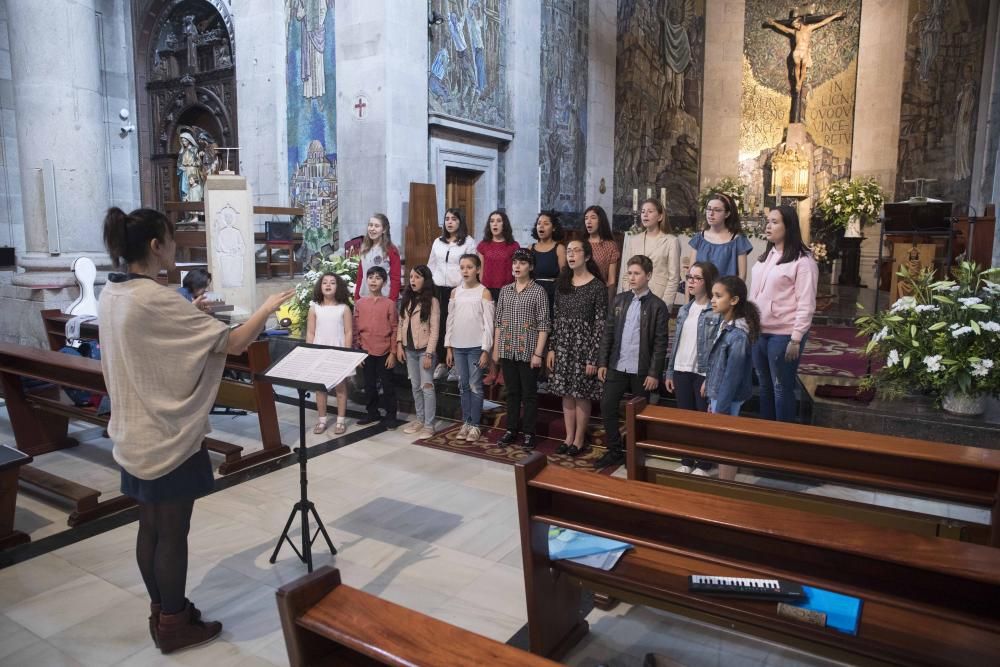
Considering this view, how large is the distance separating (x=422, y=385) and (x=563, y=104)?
397 inches

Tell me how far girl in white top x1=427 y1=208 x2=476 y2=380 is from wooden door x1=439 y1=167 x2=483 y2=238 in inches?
174

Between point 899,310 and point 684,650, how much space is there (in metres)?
3.63

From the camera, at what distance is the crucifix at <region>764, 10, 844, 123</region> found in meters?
16.5

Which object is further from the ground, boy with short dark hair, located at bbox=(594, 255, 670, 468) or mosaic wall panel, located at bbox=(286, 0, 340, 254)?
mosaic wall panel, located at bbox=(286, 0, 340, 254)

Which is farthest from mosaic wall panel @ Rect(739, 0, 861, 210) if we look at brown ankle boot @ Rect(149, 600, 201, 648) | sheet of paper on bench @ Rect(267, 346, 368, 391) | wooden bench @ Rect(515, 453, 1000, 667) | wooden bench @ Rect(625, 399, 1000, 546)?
brown ankle boot @ Rect(149, 600, 201, 648)

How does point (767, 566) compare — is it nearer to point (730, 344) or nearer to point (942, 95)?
point (730, 344)

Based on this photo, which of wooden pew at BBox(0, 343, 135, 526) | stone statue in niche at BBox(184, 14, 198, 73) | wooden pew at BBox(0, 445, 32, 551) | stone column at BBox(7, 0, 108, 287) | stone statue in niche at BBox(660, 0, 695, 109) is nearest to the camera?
wooden pew at BBox(0, 445, 32, 551)

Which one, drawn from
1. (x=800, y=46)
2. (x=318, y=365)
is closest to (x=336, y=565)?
(x=318, y=365)

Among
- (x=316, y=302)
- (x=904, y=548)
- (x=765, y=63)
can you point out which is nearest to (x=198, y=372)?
(x=904, y=548)

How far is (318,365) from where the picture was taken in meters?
3.57

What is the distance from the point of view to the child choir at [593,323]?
4.77 meters

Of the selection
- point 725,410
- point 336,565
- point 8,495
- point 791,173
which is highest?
point 791,173

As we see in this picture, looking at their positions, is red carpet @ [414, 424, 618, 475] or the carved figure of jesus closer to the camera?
red carpet @ [414, 424, 618, 475]

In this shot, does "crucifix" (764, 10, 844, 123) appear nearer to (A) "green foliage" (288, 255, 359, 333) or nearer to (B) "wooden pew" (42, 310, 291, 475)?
Result: (A) "green foliage" (288, 255, 359, 333)
